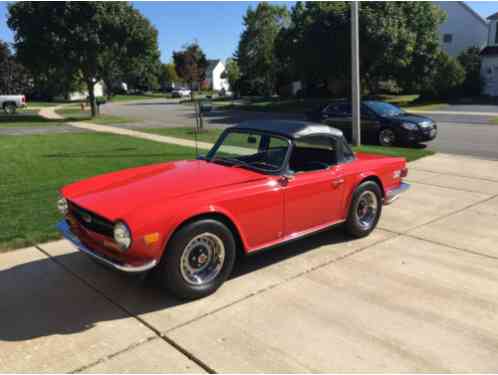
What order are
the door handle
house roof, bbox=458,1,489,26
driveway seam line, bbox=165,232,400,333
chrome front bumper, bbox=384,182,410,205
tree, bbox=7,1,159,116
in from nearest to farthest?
1. driveway seam line, bbox=165,232,400,333
2. the door handle
3. chrome front bumper, bbox=384,182,410,205
4. tree, bbox=7,1,159,116
5. house roof, bbox=458,1,489,26

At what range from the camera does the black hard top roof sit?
4.76 metres

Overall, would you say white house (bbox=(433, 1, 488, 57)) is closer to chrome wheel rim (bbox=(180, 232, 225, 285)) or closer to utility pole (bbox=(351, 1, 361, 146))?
utility pole (bbox=(351, 1, 361, 146))

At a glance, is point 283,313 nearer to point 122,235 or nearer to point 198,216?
point 198,216

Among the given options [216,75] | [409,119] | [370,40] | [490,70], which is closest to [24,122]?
[409,119]

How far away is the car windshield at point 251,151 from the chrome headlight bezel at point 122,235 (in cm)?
156

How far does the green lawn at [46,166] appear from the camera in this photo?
579 centimetres

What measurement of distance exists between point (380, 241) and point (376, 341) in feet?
7.34

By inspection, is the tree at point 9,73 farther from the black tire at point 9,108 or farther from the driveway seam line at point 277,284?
the driveway seam line at point 277,284

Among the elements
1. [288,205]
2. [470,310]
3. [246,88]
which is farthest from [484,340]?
[246,88]

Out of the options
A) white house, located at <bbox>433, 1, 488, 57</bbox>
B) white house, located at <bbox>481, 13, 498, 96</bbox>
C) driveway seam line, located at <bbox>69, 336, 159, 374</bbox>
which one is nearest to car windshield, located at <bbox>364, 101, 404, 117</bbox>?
driveway seam line, located at <bbox>69, 336, 159, 374</bbox>

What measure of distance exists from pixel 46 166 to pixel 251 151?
6993 millimetres

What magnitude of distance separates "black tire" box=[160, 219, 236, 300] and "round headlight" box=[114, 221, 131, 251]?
342 mm

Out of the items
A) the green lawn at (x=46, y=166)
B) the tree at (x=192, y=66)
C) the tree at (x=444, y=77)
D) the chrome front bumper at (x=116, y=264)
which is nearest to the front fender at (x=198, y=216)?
the chrome front bumper at (x=116, y=264)

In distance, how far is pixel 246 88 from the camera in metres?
56.5
